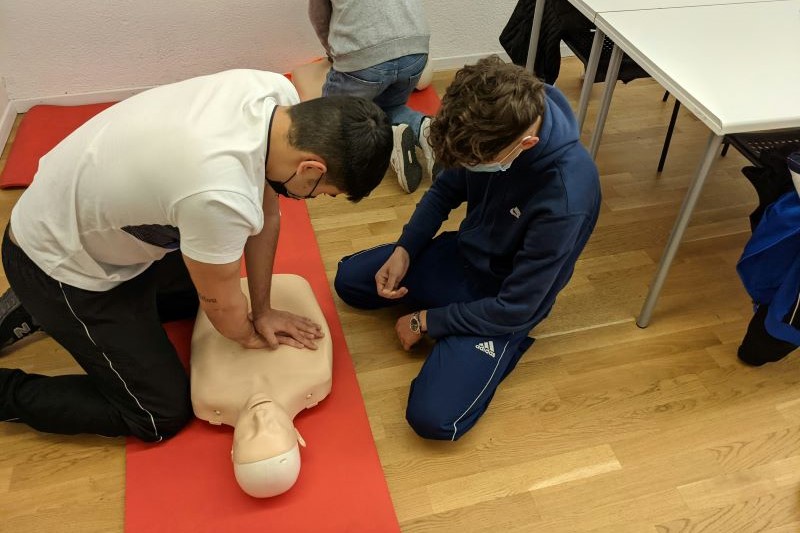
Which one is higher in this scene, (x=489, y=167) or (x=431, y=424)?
(x=489, y=167)

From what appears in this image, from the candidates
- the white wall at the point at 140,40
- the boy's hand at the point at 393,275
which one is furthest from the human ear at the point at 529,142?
the white wall at the point at 140,40

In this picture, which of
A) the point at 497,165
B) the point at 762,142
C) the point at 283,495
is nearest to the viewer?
the point at 497,165

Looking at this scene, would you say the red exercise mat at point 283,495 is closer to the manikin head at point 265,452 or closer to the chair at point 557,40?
the manikin head at point 265,452

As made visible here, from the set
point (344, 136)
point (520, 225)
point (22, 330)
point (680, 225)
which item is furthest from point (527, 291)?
point (22, 330)

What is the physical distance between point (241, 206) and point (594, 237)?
1375mm

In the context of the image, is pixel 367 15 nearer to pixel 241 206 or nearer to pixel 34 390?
pixel 241 206

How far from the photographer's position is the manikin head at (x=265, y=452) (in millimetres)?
1316

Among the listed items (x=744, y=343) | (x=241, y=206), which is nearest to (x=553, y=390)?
(x=744, y=343)

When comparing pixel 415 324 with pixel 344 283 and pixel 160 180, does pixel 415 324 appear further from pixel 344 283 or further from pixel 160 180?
pixel 160 180

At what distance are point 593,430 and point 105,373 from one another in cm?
114

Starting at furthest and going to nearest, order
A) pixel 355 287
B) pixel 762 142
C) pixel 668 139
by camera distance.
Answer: pixel 668 139, pixel 355 287, pixel 762 142

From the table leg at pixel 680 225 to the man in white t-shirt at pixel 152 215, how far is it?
2.63ft

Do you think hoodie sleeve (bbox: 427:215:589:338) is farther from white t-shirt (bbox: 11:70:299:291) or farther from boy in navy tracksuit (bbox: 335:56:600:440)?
white t-shirt (bbox: 11:70:299:291)

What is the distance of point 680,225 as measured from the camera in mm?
1608
